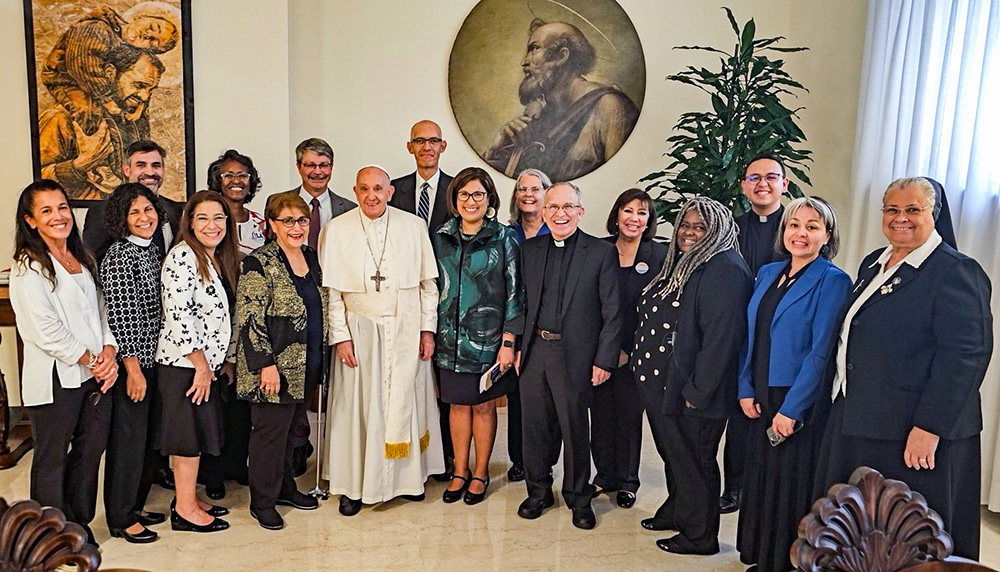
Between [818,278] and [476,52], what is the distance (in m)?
3.27

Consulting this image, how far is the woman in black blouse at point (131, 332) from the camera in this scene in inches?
115

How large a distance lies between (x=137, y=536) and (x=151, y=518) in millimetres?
201

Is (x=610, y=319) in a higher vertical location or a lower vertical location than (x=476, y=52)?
lower

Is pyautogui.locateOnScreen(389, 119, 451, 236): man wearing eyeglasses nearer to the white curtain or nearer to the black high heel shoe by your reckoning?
the black high heel shoe

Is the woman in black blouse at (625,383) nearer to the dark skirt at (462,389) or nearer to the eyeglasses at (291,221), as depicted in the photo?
the dark skirt at (462,389)

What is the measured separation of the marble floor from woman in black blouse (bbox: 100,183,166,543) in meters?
0.18

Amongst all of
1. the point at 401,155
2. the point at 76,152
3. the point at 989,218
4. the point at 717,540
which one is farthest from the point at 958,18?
the point at 76,152

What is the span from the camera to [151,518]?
3305 mm

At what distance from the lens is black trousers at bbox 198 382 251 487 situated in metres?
3.55

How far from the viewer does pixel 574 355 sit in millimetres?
3254

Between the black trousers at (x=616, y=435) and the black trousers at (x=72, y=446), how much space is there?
2.14m

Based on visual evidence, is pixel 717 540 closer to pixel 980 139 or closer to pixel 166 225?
pixel 980 139

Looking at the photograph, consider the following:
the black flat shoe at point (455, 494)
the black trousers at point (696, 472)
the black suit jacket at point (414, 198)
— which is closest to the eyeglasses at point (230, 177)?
the black suit jacket at point (414, 198)

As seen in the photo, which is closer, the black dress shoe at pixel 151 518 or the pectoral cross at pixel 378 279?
the black dress shoe at pixel 151 518
